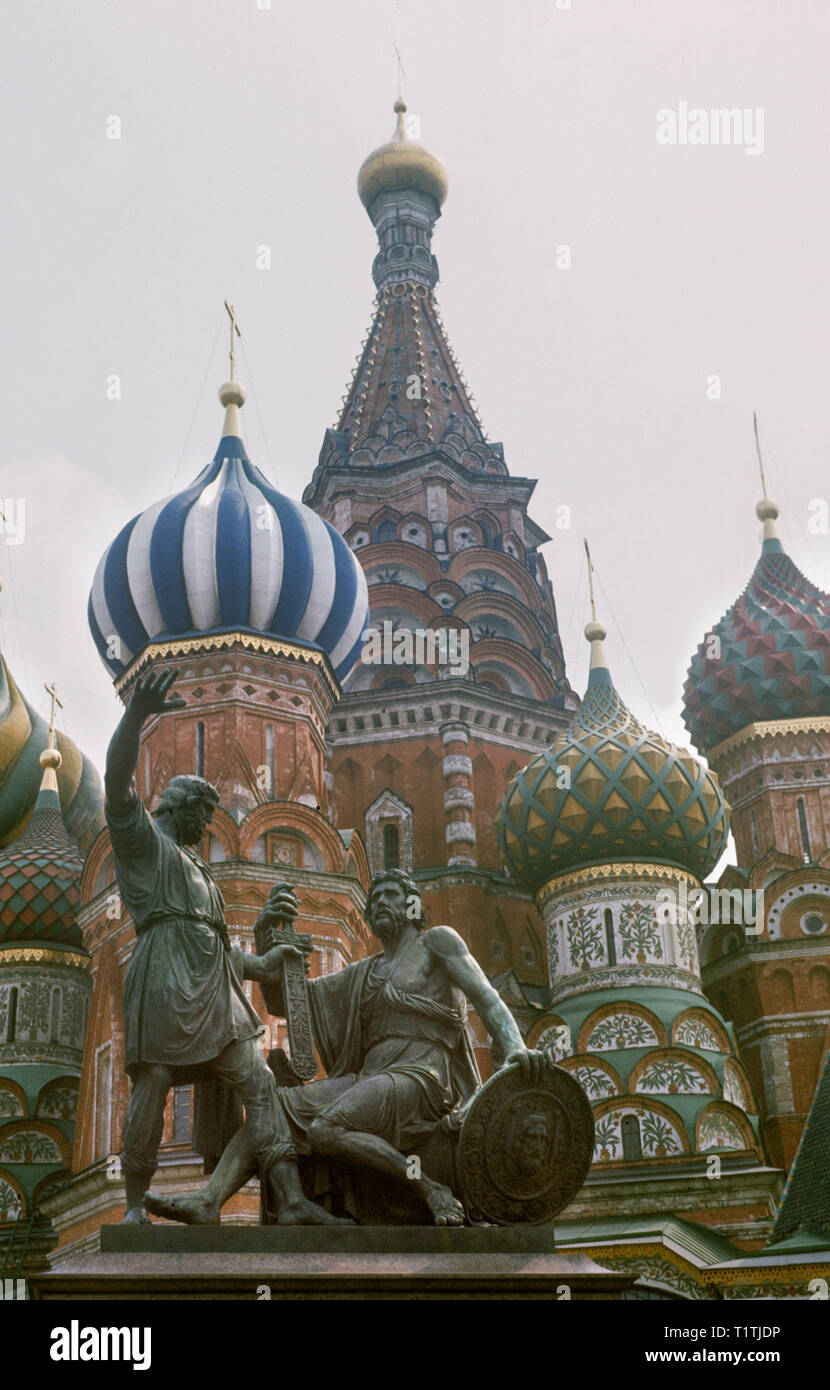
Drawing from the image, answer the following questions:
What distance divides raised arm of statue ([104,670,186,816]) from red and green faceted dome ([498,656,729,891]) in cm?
1730

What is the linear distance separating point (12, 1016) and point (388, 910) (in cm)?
1966

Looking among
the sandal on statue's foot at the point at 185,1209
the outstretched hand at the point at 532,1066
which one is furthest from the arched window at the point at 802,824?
the sandal on statue's foot at the point at 185,1209

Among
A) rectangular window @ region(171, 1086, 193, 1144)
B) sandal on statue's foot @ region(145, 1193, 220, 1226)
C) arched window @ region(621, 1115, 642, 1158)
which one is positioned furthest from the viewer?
arched window @ region(621, 1115, 642, 1158)

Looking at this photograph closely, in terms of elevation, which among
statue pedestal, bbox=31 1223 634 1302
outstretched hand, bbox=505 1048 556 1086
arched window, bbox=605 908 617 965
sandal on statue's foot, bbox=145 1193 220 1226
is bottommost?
statue pedestal, bbox=31 1223 634 1302

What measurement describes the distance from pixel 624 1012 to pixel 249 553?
310 inches

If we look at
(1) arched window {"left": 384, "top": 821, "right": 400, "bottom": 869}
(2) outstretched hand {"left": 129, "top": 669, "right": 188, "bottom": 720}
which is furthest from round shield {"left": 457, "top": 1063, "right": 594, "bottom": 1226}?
(1) arched window {"left": 384, "top": 821, "right": 400, "bottom": 869}

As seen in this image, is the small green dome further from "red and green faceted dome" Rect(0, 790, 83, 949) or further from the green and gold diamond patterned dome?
the green and gold diamond patterned dome

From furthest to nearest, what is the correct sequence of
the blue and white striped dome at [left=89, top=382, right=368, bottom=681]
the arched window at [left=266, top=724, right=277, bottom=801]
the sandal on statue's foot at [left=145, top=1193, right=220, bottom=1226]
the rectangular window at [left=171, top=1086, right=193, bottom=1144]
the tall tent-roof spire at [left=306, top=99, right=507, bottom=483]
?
the tall tent-roof spire at [left=306, top=99, right=507, bottom=483] → the blue and white striped dome at [left=89, top=382, right=368, bottom=681] → the arched window at [left=266, top=724, right=277, bottom=801] → the rectangular window at [left=171, top=1086, right=193, bottom=1144] → the sandal on statue's foot at [left=145, top=1193, right=220, bottom=1226]

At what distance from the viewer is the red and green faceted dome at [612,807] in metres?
24.4

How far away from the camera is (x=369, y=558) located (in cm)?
3152

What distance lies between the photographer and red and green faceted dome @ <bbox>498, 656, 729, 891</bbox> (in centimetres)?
2436

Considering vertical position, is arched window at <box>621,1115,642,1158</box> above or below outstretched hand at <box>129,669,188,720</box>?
above

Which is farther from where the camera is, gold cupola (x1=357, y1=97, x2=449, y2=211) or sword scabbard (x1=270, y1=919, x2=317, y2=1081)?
gold cupola (x1=357, y1=97, x2=449, y2=211)

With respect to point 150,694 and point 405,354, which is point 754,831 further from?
point 150,694
